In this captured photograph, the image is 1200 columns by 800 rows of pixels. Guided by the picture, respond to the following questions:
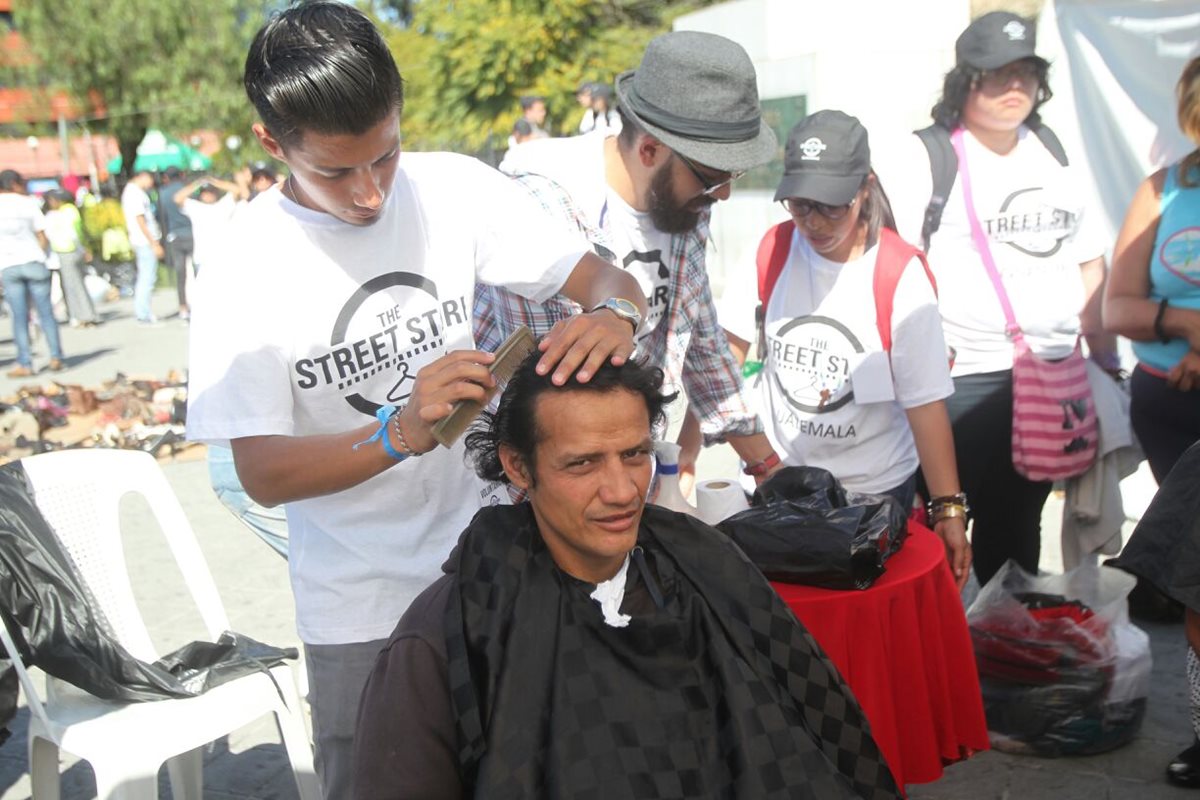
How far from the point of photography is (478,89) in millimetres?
17188

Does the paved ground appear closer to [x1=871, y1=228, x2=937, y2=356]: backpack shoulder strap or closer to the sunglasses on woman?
[x1=871, y1=228, x2=937, y2=356]: backpack shoulder strap

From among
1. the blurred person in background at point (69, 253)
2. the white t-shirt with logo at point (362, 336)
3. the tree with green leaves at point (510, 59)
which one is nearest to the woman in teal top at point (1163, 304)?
the white t-shirt with logo at point (362, 336)

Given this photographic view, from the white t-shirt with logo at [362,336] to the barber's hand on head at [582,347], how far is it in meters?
0.29

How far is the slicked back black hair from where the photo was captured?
6.01ft

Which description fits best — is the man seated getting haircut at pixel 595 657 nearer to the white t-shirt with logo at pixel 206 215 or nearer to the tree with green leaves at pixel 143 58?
the white t-shirt with logo at pixel 206 215

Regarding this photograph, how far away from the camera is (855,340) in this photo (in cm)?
326

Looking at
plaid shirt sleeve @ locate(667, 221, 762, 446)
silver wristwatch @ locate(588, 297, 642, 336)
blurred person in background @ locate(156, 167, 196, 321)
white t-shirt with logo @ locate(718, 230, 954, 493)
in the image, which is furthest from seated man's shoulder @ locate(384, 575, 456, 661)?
blurred person in background @ locate(156, 167, 196, 321)

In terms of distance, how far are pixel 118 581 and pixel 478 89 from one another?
14.6 m

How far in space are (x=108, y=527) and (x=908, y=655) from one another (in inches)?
94.9

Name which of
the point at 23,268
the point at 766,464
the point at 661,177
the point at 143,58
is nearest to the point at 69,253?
the point at 23,268

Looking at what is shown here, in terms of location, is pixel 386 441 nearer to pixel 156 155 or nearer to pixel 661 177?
pixel 661 177

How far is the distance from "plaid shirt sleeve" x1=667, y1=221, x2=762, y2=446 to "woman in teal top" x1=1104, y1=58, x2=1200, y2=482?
4.77 feet

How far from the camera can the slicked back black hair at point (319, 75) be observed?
183cm

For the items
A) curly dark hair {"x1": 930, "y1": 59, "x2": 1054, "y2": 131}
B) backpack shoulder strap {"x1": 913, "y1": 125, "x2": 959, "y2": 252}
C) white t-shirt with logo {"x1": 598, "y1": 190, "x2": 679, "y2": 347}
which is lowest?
white t-shirt with logo {"x1": 598, "y1": 190, "x2": 679, "y2": 347}
